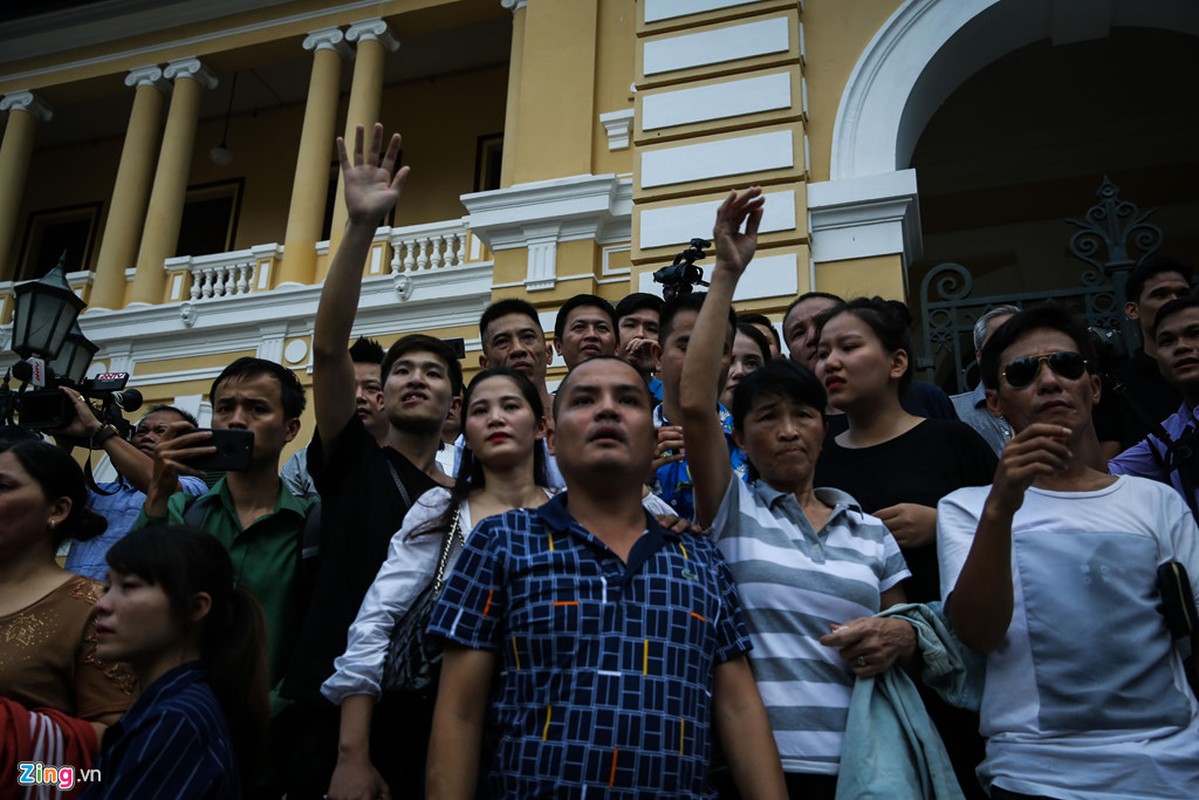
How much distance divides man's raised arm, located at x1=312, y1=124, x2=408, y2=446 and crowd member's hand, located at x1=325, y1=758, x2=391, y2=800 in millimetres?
1032

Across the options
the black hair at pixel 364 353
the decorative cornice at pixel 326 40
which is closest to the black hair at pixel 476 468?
the black hair at pixel 364 353

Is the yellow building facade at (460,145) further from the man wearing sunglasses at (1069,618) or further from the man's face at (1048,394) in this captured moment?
the man wearing sunglasses at (1069,618)

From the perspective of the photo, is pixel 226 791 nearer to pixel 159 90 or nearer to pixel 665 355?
pixel 665 355

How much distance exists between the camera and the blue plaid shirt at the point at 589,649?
2.03m

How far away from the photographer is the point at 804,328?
420cm

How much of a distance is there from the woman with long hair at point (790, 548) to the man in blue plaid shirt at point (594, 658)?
94 millimetres

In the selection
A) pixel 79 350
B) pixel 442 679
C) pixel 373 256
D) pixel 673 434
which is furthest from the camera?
pixel 373 256

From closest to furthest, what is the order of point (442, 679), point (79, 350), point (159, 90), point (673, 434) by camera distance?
point (442, 679) < point (673, 434) < point (79, 350) < point (159, 90)

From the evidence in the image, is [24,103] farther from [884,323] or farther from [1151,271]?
[1151,271]

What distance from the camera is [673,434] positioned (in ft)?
9.75

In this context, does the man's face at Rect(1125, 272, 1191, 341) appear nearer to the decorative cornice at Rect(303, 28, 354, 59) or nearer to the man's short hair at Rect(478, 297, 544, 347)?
the man's short hair at Rect(478, 297, 544, 347)

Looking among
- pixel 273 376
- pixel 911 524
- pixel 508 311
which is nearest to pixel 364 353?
pixel 508 311

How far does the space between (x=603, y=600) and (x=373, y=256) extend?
8.75 m

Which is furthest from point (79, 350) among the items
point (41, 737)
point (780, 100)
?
point (780, 100)
